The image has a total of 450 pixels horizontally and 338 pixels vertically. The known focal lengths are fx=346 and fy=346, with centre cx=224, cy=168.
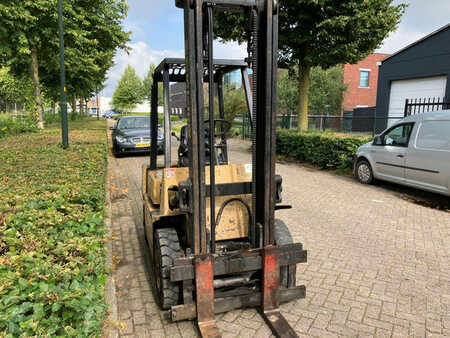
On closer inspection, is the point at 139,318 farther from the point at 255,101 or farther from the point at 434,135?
the point at 434,135

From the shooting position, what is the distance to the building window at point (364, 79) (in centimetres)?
3525

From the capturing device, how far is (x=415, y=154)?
773 centimetres

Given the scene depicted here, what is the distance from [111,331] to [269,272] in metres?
1.41

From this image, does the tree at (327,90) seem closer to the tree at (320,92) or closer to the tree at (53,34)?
the tree at (320,92)

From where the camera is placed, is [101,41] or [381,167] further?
[101,41]

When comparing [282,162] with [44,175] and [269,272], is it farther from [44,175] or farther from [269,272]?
[269,272]

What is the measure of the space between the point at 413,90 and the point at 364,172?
15303 millimetres

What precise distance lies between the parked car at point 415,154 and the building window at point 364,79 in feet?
94.8

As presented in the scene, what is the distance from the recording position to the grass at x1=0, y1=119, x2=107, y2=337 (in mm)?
1914

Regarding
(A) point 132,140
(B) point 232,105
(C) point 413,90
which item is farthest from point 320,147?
(C) point 413,90

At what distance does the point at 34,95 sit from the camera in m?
18.6

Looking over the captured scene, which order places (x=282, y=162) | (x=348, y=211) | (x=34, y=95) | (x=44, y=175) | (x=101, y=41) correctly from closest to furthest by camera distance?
(x=44, y=175) → (x=348, y=211) → (x=282, y=162) → (x=34, y=95) → (x=101, y=41)

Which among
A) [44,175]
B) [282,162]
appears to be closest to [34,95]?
[282,162]

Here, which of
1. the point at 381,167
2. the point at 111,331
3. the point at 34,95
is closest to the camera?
the point at 111,331
